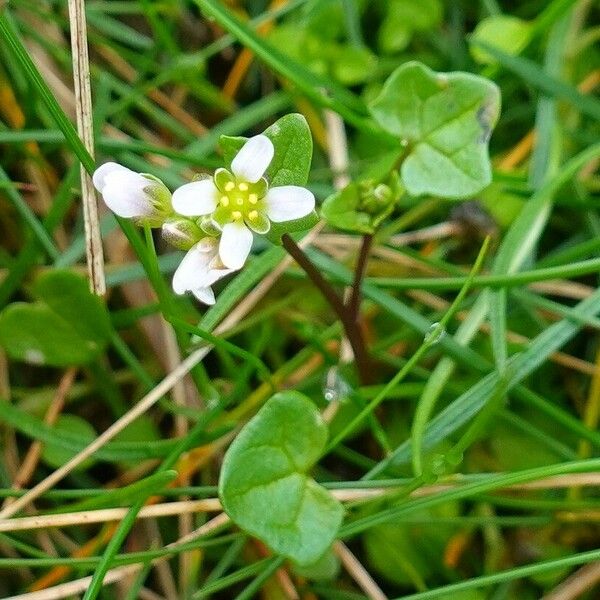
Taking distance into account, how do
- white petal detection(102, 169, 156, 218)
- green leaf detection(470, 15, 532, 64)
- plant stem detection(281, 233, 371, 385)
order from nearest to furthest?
white petal detection(102, 169, 156, 218) → plant stem detection(281, 233, 371, 385) → green leaf detection(470, 15, 532, 64)

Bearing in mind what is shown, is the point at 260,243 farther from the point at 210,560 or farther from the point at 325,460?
the point at 210,560

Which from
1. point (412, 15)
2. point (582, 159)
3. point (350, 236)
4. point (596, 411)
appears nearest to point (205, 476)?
point (350, 236)

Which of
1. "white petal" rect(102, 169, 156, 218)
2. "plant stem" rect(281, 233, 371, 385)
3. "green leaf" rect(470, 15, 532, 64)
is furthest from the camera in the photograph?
"green leaf" rect(470, 15, 532, 64)

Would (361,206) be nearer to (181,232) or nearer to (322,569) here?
(181,232)

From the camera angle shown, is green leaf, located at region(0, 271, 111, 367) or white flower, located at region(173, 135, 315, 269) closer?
white flower, located at region(173, 135, 315, 269)

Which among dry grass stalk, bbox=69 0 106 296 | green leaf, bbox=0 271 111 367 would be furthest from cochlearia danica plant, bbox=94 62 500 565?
green leaf, bbox=0 271 111 367

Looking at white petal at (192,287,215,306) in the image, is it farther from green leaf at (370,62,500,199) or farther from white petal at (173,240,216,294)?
green leaf at (370,62,500,199)

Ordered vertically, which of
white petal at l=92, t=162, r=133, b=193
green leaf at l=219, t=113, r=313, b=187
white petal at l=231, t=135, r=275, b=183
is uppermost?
white petal at l=92, t=162, r=133, b=193
